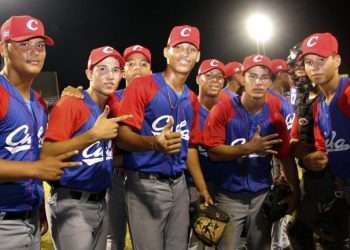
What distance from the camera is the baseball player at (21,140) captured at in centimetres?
289

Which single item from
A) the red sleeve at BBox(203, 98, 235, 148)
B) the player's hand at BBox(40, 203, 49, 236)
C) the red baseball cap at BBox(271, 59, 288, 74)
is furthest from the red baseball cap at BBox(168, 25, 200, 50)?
the red baseball cap at BBox(271, 59, 288, 74)

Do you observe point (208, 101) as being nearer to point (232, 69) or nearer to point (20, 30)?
point (232, 69)

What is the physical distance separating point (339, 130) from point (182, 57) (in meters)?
1.54

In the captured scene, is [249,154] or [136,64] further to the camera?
[136,64]

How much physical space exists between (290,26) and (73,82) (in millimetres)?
15040

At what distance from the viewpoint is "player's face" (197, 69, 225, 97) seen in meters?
5.38

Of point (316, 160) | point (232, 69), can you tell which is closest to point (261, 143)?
point (316, 160)

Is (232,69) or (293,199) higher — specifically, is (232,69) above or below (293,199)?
above

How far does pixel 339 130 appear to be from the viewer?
3939 mm

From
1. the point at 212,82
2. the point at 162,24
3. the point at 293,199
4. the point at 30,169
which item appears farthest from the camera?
the point at 162,24

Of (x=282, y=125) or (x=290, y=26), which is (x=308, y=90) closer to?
(x=282, y=125)

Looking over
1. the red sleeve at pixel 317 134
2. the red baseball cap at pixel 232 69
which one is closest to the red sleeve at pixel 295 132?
the red sleeve at pixel 317 134

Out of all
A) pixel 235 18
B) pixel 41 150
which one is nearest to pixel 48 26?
pixel 235 18

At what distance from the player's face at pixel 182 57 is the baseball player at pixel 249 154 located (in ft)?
1.94
